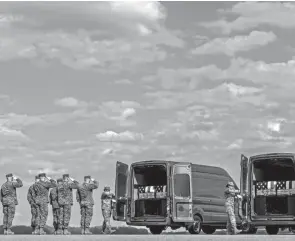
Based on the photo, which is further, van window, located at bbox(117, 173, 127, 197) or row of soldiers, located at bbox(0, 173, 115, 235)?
van window, located at bbox(117, 173, 127, 197)

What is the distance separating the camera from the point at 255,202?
Result: 89.8 feet

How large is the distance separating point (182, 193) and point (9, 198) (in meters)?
6.50

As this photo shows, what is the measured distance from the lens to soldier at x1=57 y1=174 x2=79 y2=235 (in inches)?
1134

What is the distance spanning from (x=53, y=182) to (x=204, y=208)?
239 inches

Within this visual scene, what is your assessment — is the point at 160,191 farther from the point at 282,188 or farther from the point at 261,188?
the point at 282,188

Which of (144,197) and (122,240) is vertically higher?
(144,197)

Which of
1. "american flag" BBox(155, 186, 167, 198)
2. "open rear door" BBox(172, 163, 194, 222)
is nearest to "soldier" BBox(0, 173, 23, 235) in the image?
"american flag" BBox(155, 186, 167, 198)

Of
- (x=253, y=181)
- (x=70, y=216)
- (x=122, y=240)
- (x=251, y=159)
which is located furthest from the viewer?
(x=70, y=216)

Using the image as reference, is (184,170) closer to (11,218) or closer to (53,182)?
(53,182)

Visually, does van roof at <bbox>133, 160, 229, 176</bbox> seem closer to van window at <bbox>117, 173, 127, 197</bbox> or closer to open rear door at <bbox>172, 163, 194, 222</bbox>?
open rear door at <bbox>172, 163, 194, 222</bbox>

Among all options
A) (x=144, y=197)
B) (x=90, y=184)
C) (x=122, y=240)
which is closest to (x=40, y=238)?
(x=122, y=240)

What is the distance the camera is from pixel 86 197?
2859 cm

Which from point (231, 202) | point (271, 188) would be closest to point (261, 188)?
point (271, 188)

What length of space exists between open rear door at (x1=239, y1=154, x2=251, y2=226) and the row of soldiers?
18.9 feet
